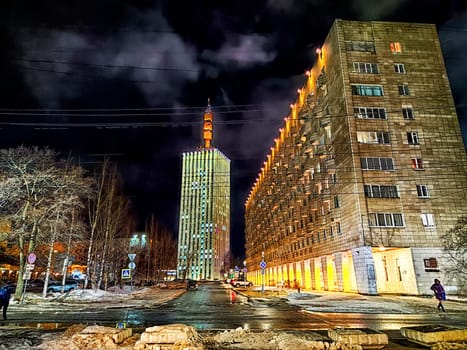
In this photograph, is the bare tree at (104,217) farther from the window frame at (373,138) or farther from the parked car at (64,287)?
the window frame at (373,138)

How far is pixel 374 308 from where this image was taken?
2022 centimetres

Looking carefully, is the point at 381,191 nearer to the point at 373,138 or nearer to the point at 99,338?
the point at 373,138

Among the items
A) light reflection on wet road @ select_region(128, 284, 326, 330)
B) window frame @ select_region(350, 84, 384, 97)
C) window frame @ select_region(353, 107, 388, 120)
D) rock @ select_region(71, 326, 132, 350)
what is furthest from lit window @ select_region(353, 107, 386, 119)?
rock @ select_region(71, 326, 132, 350)

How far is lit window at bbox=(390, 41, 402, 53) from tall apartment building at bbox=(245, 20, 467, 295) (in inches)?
4.8

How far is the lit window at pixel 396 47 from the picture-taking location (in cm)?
3763

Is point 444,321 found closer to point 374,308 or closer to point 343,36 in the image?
point 374,308

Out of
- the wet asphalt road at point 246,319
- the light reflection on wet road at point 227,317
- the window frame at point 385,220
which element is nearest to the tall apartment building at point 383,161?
the window frame at point 385,220

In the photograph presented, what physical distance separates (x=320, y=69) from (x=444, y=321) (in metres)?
36.4

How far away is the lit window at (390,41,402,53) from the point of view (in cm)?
3763

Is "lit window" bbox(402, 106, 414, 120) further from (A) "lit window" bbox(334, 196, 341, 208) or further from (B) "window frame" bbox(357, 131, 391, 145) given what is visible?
(A) "lit window" bbox(334, 196, 341, 208)

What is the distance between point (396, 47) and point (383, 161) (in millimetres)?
15242

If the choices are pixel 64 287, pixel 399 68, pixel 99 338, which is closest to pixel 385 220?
pixel 399 68

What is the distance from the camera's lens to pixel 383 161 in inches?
1321

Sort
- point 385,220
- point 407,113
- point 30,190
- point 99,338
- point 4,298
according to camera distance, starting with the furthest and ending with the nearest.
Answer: point 407,113 → point 385,220 → point 30,190 → point 4,298 → point 99,338
